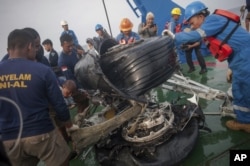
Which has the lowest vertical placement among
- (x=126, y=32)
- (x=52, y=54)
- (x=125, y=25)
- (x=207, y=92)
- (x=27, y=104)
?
(x=207, y=92)

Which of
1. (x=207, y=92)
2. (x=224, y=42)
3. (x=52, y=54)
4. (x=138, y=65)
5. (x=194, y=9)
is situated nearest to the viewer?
(x=138, y=65)

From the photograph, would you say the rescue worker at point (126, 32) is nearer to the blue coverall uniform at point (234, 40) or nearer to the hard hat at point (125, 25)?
the hard hat at point (125, 25)

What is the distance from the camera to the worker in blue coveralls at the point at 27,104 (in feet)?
7.29

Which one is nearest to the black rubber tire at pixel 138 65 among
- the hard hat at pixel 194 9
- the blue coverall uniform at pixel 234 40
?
the blue coverall uniform at pixel 234 40

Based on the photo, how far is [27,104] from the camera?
2254mm

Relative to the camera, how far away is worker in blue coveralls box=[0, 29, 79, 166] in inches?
87.4

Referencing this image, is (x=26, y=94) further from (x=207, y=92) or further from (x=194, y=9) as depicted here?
(x=207, y=92)

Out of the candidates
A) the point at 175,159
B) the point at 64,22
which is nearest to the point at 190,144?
the point at 175,159

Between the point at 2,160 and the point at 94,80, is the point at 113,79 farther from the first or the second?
the point at 2,160

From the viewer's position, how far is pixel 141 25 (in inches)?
303

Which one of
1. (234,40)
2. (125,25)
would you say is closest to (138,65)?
(234,40)

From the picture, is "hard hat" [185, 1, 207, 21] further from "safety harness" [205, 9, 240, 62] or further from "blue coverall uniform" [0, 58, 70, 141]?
"blue coverall uniform" [0, 58, 70, 141]

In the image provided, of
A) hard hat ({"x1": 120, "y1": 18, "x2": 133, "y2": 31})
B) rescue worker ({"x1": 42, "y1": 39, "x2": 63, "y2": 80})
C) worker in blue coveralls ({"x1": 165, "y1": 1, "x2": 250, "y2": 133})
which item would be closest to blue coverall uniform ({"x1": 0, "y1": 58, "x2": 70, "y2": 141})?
worker in blue coveralls ({"x1": 165, "y1": 1, "x2": 250, "y2": 133})

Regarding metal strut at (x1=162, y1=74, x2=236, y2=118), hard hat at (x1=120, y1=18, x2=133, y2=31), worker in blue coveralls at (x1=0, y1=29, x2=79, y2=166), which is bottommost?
metal strut at (x1=162, y1=74, x2=236, y2=118)
